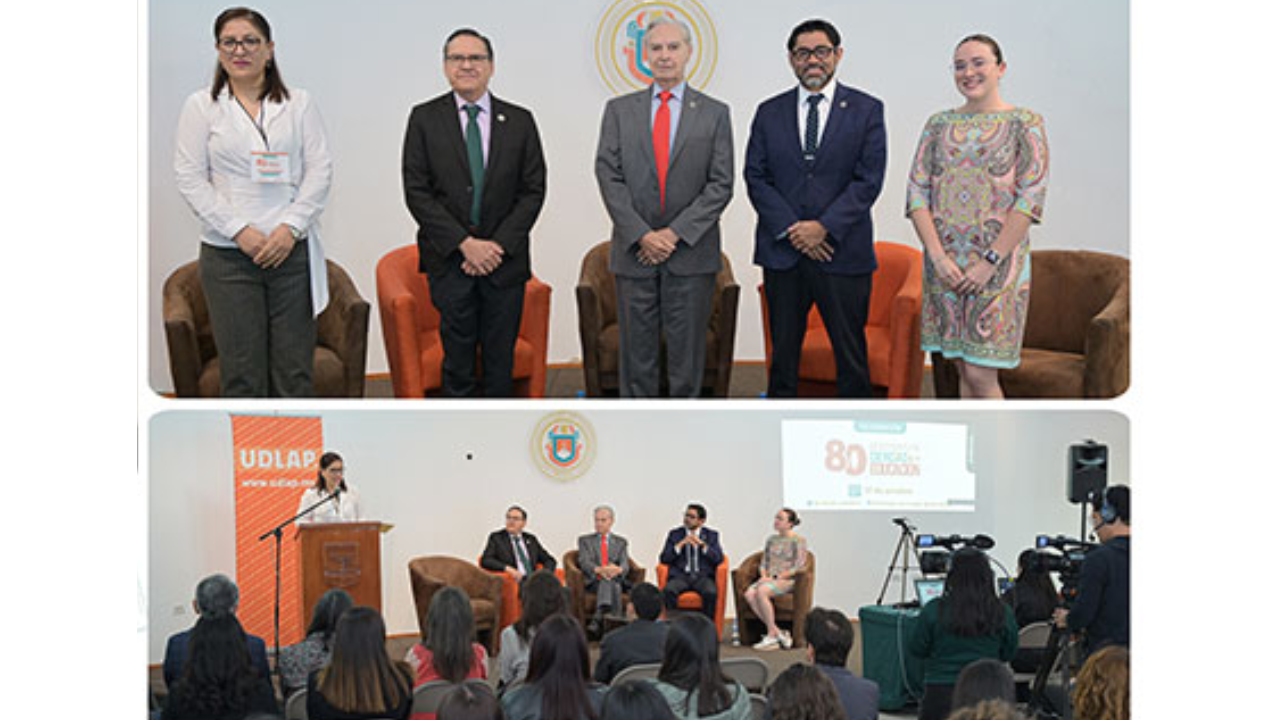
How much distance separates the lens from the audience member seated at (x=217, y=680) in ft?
13.9

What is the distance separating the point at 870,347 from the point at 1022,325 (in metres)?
0.51

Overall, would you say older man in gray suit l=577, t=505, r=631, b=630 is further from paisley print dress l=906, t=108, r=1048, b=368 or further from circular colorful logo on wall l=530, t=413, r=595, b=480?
paisley print dress l=906, t=108, r=1048, b=368

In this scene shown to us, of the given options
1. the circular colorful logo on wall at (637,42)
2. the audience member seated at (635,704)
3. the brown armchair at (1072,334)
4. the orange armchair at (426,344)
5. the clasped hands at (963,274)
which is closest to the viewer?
the audience member seated at (635,704)

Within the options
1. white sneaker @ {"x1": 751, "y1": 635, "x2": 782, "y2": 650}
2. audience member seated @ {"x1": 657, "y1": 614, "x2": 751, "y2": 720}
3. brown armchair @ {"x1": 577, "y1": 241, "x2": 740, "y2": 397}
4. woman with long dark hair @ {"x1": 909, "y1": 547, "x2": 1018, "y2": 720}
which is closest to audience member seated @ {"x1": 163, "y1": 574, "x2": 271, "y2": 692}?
audience member seated @ {"x1": 657, "y1": 614, "x2": 751, "y2": 720}

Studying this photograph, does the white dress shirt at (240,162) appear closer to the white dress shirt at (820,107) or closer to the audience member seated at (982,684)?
the white dress shirt at (820,107)

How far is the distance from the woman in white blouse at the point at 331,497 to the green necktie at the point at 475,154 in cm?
85

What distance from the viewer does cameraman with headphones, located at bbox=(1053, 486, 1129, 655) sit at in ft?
14.0

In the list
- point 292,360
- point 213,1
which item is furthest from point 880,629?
point 213,1

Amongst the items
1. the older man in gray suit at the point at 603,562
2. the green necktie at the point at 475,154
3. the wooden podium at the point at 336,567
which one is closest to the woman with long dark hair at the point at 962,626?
the older man in gray suit at the point at 603,562

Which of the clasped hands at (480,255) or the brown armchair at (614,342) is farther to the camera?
the brown armchair at (614,342)

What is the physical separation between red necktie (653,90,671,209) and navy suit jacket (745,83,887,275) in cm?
24

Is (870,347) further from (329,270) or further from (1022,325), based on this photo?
(329,270)

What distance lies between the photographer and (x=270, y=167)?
429cm

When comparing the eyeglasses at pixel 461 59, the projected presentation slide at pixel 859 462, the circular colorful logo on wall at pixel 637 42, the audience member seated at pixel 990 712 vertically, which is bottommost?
the audience member seated at pixel 990 712
